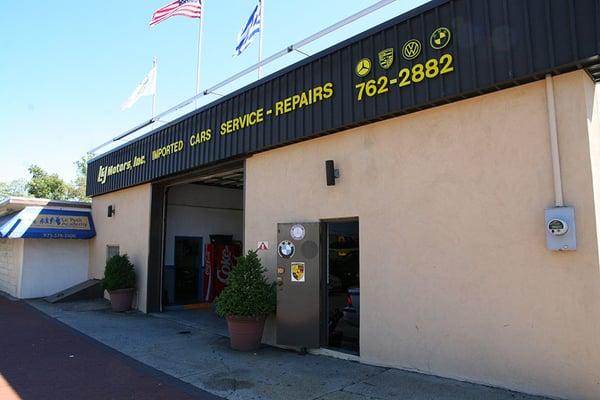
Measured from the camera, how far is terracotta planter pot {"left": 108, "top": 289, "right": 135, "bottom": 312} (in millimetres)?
12695

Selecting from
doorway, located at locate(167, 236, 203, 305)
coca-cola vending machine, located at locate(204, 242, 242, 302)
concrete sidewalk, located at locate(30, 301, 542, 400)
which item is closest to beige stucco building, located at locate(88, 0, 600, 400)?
concrete sidewalk, located at locate(30, 301, 542, 400)

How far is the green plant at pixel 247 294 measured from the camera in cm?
764

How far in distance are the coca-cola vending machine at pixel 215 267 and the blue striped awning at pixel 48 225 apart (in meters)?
5.16

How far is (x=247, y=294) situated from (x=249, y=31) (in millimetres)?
6469

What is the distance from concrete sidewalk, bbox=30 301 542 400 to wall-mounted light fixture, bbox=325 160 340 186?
290 cm

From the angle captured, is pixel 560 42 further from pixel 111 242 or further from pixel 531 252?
pixel 111 242

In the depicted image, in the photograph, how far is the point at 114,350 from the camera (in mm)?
8070

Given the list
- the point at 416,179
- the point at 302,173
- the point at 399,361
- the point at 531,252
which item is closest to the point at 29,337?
the point at 302,173

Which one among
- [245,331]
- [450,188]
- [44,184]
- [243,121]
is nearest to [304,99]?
[243,121]

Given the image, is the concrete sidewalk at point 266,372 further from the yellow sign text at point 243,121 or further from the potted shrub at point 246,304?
the yellow sign text at point 243,121

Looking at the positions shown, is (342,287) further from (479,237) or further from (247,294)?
(479,237)

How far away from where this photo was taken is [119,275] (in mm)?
12672

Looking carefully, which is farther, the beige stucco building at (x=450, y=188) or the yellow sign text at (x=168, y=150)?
the yellow sign text at (x=168, y=150)

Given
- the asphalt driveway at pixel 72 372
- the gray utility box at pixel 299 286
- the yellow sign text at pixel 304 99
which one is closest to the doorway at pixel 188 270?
the asphalt driveway at pixel 72 372
